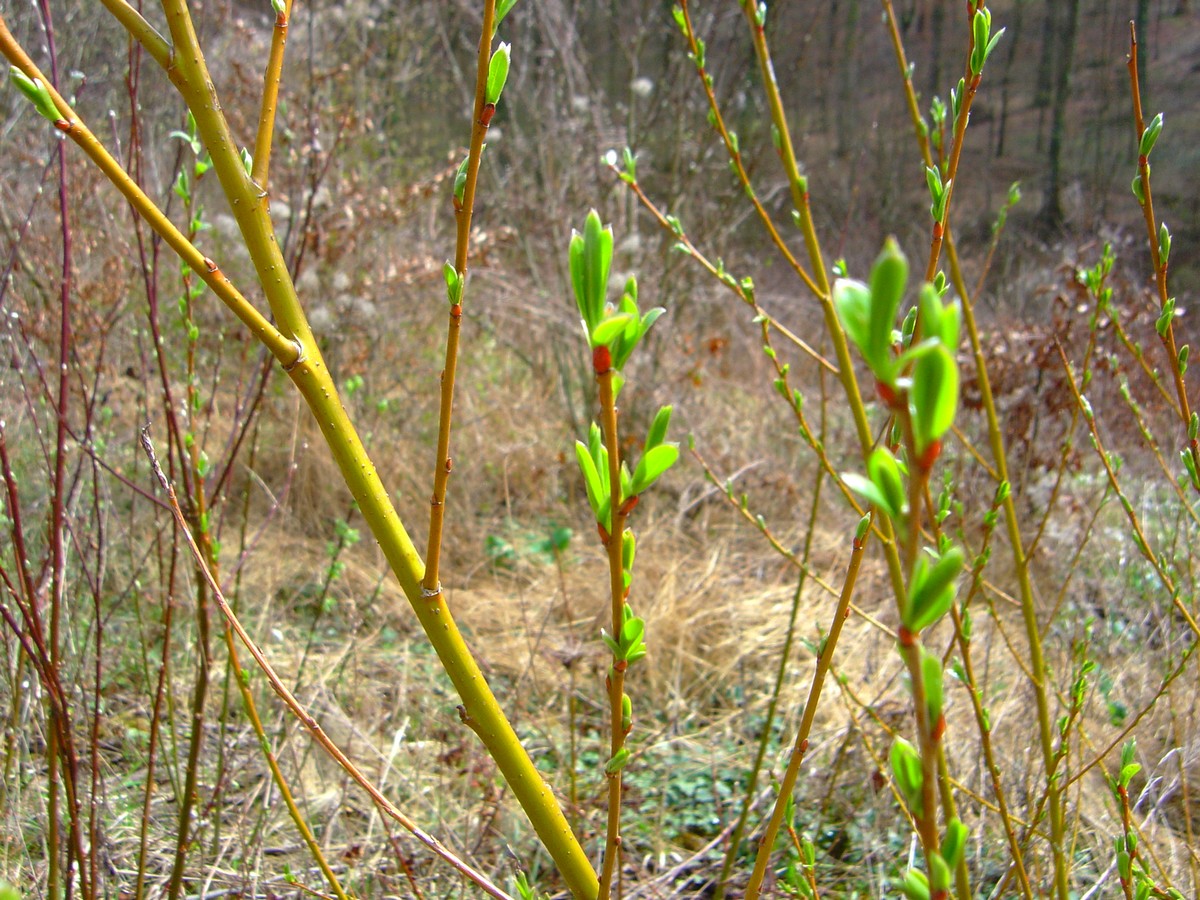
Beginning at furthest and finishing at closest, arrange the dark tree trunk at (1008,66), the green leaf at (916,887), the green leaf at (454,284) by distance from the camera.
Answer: the dark tree trunk at (1008,66) → the green leaf at (454,284) → the green leaf at (916,887)

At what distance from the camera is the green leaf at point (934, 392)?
31 cm

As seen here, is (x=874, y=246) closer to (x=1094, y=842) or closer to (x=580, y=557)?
(x=580, y=557)

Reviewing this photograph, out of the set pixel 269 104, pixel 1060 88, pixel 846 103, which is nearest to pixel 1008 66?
pixel 1060 88

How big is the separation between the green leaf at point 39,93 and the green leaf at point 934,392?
0.58 metres

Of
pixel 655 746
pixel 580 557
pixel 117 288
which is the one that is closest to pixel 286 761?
pixel 655 746

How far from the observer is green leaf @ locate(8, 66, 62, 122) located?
58cm

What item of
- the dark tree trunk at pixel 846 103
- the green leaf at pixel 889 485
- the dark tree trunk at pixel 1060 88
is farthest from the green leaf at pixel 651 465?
the dark tree trunk at pixel 846 103

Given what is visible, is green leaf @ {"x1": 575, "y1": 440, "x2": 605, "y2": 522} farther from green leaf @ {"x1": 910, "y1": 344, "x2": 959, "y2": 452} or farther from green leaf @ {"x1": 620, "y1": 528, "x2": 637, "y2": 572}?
green leaf @ {"x1": 910, "y1": 344, "x2": 959, "y2": 452}

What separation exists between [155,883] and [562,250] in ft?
11.9

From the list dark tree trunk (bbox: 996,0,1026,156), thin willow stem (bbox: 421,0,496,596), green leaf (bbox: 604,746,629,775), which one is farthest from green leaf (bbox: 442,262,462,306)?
dark tree trunk (bbox: 996,0,1026,156)

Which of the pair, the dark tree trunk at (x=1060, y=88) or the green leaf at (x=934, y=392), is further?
the dark tree trunk at (x=1060, y=88)

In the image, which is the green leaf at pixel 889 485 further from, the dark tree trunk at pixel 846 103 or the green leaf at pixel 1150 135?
the dark tree trunk at pixel 846 103

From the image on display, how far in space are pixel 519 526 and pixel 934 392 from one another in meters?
3.77

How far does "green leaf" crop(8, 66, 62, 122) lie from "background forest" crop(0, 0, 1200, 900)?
432 millimetres
